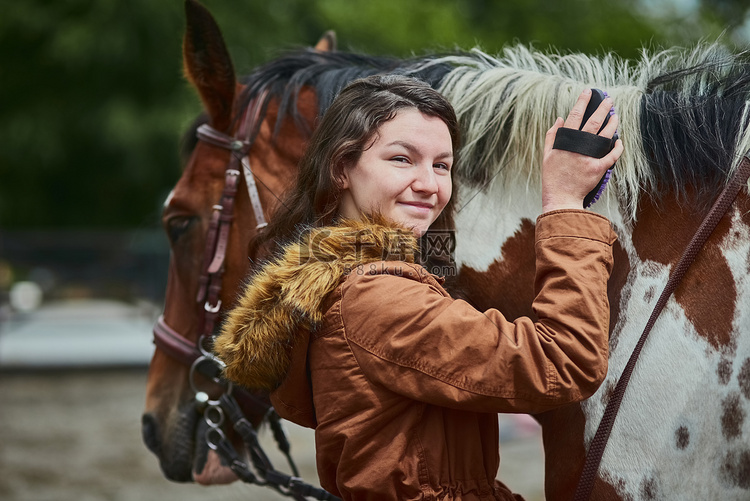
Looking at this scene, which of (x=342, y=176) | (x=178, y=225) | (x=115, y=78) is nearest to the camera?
(x=342, y=176)

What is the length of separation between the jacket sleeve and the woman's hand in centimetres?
8

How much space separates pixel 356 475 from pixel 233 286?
0.91 m

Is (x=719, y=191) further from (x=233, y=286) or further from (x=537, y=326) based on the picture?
(x=233, y=286)

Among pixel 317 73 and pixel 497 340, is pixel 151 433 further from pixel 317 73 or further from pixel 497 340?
pixel 497 340

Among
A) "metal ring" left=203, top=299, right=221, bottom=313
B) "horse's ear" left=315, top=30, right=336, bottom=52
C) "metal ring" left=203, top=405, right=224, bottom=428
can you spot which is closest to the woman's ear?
"metal ring" left=203, top=299, right=221, bottom=313

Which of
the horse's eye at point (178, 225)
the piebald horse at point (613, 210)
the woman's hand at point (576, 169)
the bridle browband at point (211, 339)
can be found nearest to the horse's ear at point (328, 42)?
the piebald horse at point (613, 210)

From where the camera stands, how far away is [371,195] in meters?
1.53

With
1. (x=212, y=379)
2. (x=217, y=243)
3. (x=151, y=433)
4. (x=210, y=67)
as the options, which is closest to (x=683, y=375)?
(x=217, y=243)

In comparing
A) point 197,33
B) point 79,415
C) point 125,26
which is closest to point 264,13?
point 125,26

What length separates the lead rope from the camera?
1.54 m

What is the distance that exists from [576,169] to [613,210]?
26 cm

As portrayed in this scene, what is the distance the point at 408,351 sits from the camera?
1.36 meters

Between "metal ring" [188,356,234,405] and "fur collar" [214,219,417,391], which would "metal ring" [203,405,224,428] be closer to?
"metal ring" [188,356,234,405]

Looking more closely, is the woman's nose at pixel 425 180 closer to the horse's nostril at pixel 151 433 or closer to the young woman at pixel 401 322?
the young woman at pixel 401 322
